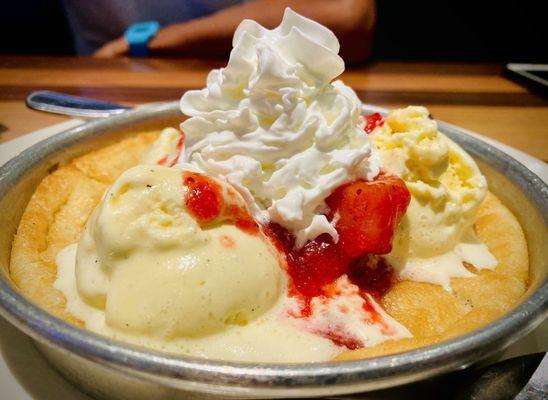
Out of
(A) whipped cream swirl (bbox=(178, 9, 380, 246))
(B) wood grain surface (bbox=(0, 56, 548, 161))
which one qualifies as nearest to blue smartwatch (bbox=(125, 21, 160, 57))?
(B) wood grain surface (bbox=(0, 56, 548, 161))

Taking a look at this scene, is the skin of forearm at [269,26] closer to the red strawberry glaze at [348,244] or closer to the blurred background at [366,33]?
the blurred background at [366,33]

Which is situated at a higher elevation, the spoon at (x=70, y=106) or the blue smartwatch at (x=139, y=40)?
the spoon at (x=70, y=106)

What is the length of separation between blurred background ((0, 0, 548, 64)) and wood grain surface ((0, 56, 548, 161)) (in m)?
0.44

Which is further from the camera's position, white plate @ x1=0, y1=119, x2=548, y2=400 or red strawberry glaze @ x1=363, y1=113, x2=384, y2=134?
red strawberry glaze @ x1=363, y1=113, x2=384, y2=134

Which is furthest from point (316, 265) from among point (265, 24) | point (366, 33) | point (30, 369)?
point (265, 24)

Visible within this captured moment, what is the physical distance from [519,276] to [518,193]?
1.27 feet

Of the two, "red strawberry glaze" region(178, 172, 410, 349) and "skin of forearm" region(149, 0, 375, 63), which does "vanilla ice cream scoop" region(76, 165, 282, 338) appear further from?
"skin of forearm" region(149, 0, 375, 63)

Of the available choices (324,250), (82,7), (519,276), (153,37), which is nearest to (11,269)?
(324,250)

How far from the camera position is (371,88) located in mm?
3096

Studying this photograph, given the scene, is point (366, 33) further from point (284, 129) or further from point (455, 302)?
point (455, 302)

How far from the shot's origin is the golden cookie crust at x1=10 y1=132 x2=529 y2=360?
1.14m

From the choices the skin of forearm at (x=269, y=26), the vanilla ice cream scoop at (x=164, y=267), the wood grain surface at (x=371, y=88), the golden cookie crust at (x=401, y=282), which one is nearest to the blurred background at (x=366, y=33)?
the skin of forearm at (x=269, y=26)

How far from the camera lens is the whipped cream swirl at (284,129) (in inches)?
49.5

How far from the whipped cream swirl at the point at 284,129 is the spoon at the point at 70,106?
3.11 feet
